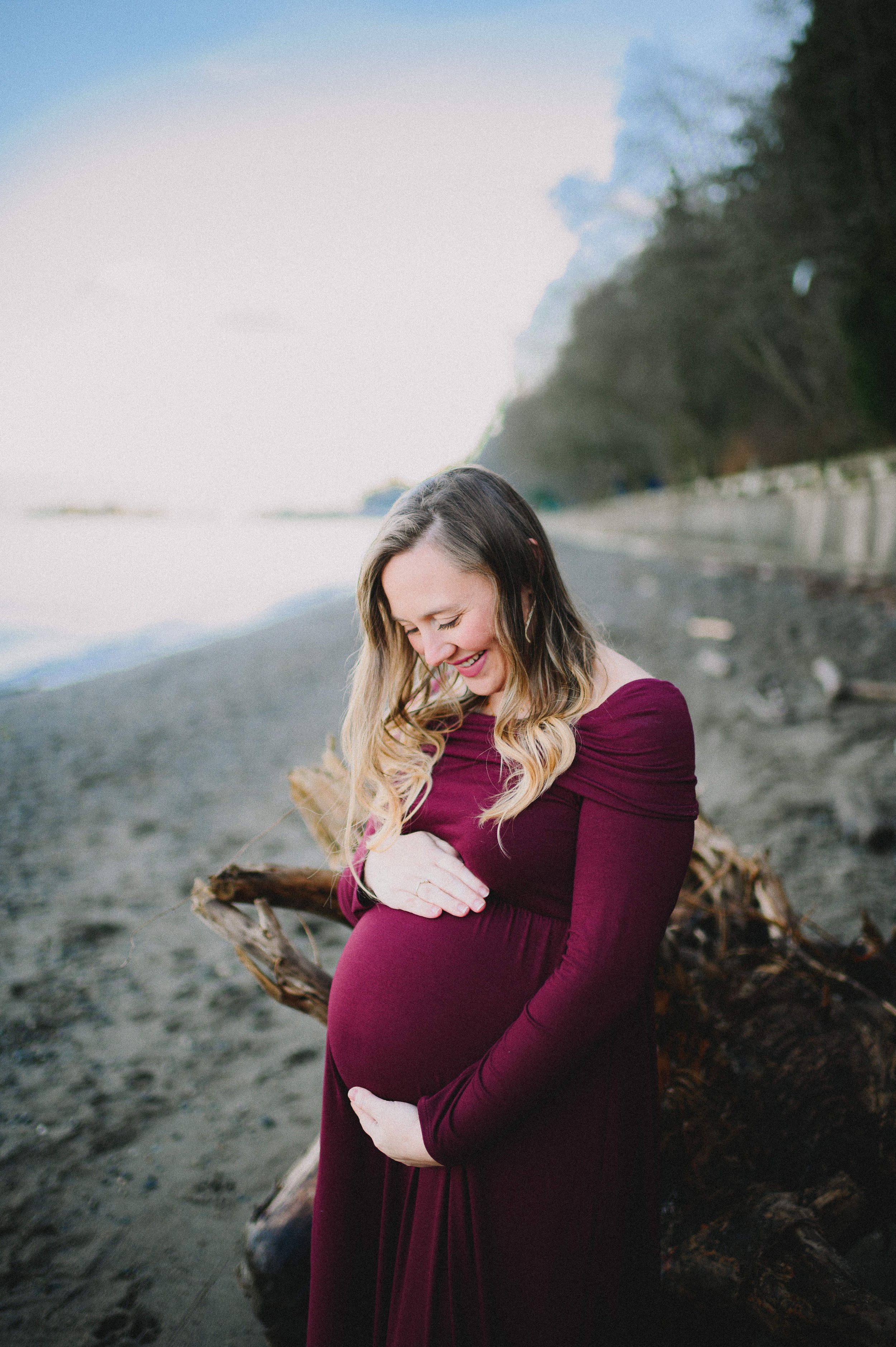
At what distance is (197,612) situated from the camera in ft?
79.8

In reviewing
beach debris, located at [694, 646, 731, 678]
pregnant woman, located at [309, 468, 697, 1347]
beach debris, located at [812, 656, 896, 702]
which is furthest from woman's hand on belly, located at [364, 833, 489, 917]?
beach debris, located at [694, 646, 731, 678]

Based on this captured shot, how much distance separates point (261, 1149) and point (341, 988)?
168 cm

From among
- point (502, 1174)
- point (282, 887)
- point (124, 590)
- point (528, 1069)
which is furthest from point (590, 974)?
point (124, 590)

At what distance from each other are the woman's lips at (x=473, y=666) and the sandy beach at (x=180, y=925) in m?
0.95

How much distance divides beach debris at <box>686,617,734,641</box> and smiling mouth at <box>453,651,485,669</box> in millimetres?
8576

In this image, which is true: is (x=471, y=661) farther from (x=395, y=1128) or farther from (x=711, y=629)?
(x=711, y=629)

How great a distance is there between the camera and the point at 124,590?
28219mm

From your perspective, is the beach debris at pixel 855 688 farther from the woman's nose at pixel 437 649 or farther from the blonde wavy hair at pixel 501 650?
the woman's nose at pixel 437 649

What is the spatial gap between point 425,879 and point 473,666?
468 mm

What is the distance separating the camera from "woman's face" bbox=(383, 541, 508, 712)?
157 centimetres

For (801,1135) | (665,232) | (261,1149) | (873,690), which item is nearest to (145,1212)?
(261,1149)

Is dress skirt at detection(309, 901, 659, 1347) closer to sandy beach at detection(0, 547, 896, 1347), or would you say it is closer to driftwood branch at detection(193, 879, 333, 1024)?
driftwood branch at detection(193, 879, 333, 1024)

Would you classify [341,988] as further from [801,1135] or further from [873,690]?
[873,690]

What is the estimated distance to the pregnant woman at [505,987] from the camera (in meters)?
1.36
